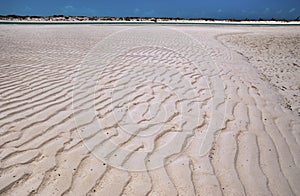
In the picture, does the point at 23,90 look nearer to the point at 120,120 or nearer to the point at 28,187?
the point at 120,120

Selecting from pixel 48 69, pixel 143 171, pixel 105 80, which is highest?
pixel 48 69

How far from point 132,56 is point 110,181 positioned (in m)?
5.70

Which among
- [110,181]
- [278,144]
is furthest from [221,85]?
[110,181]

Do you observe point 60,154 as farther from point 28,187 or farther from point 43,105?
point 43,105

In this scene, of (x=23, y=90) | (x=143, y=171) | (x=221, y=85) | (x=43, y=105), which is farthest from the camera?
(x=221, y=85)

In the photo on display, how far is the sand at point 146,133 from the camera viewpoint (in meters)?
2.19

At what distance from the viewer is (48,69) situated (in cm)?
568

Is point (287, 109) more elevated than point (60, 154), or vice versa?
point (60, 154)

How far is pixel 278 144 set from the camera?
2812 millimetres

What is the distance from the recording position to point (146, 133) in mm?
2990

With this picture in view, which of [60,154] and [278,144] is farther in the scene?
[278,144]

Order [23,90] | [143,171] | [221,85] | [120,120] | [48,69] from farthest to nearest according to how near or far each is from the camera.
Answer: [48,69], [221,85], [23,90], [120,120], [143,171]

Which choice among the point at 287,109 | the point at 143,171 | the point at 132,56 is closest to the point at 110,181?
the point at 143,171

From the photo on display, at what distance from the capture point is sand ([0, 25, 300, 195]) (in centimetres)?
219
